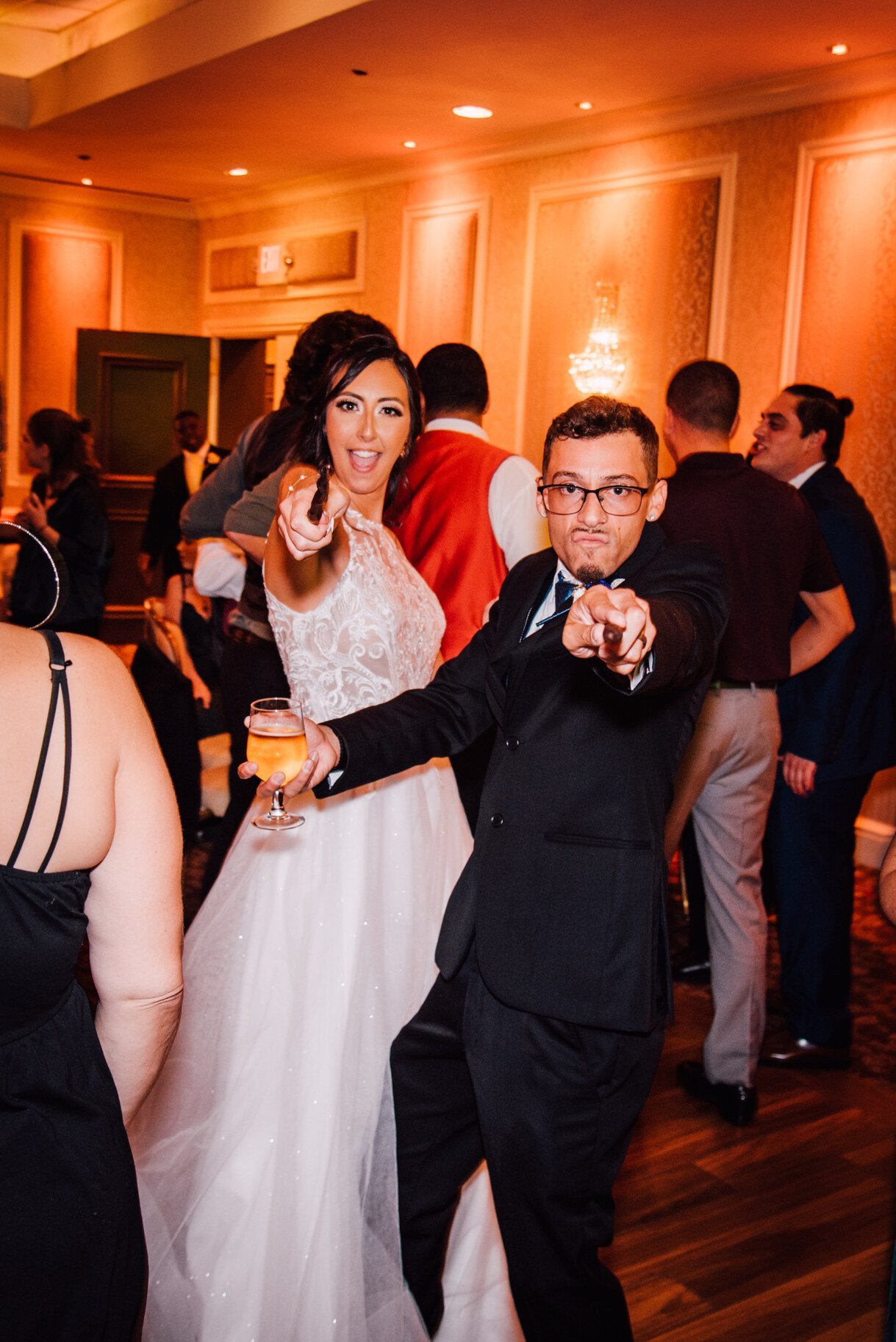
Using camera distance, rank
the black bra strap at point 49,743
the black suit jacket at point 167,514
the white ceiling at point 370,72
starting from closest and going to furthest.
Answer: the black bra strap at point 49,743 → the white ceiling at point 370,72 → the black suit jacket at point 167,514

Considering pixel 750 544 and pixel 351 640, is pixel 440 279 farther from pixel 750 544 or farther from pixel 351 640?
pixel 351 640

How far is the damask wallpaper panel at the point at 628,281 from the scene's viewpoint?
5.96m

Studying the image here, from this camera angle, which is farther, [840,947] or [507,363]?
[507,363]

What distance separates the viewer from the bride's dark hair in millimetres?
2428

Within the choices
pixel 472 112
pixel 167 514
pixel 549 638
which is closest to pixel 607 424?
pixel 549 638

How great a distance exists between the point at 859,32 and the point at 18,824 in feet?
15.8

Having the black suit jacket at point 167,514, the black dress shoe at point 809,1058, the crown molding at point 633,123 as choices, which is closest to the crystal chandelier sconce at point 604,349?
the crown molding at point 633,123

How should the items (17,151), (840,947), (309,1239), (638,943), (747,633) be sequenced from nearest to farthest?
(638,943)
(309,1239)
(747,633)
(840,947)
(17,151)

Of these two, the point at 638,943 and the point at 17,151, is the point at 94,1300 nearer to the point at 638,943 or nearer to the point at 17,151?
the point at 638,943

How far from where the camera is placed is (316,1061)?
2.05 m

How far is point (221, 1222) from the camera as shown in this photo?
197 cm

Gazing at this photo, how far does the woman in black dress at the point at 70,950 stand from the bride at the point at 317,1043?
Answer: 0.70 metres

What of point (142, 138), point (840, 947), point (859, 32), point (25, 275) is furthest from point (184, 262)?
point (840, 947)

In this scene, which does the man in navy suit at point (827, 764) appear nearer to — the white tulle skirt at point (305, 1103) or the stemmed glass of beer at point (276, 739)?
the white tulle skirt at point (305, 1103)
